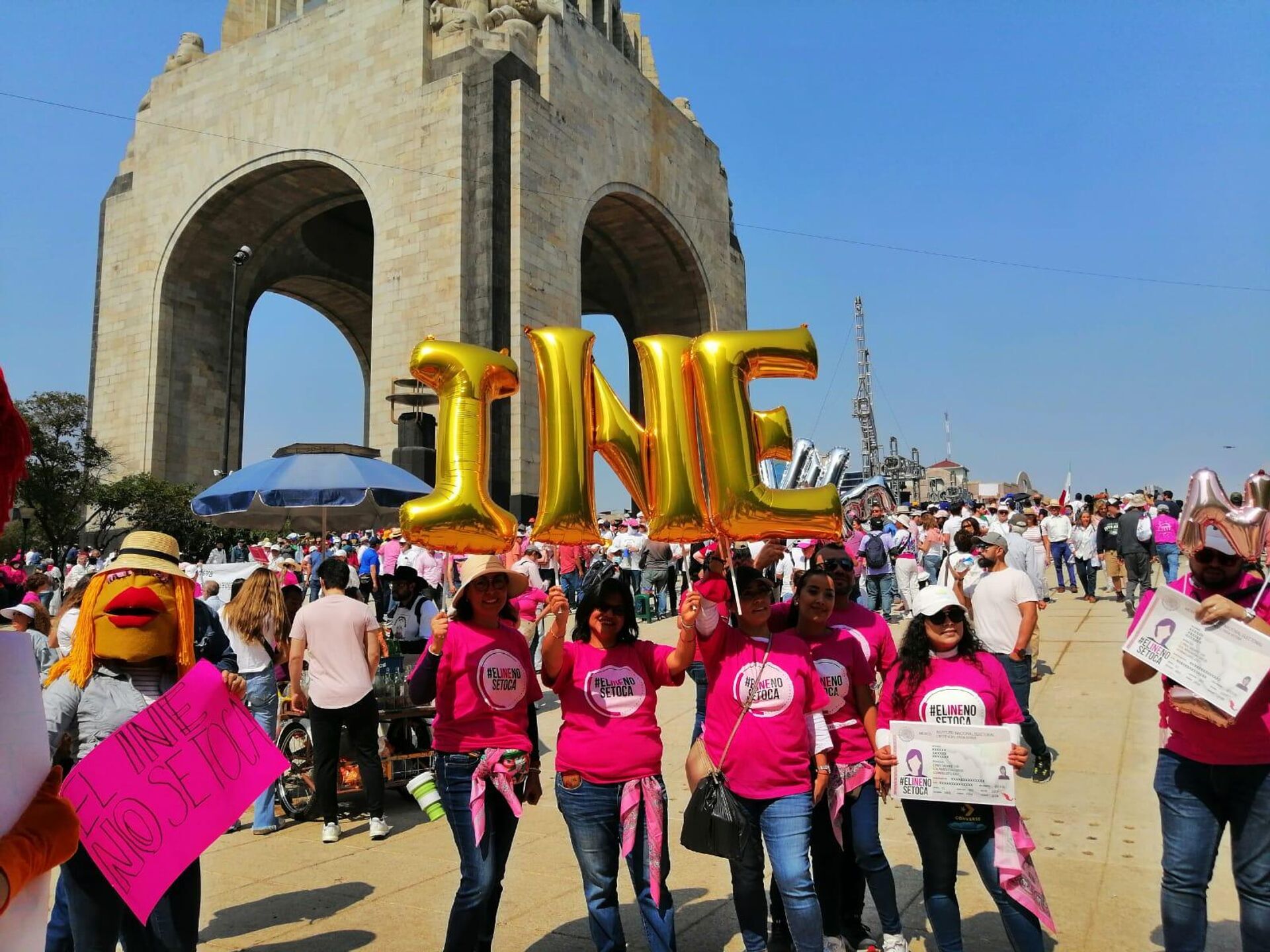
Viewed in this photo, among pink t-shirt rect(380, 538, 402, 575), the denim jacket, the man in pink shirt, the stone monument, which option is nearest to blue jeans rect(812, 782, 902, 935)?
the denim jacket

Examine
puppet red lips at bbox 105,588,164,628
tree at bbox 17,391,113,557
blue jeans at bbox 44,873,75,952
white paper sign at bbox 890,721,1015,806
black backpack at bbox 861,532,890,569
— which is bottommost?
blue jeans at bbox 44,873,75,952

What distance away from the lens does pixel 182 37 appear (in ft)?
93.0

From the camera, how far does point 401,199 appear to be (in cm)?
2327

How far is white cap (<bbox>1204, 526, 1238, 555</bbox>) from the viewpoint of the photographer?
3219mm

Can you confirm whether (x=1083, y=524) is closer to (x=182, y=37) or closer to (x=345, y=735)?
(x=345, y=735)

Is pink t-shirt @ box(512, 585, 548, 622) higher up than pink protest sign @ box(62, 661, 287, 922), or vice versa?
pink t-shirt @ box(512, 585, 548, 622)

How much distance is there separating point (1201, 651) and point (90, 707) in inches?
153

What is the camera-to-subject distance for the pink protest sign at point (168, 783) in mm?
2705

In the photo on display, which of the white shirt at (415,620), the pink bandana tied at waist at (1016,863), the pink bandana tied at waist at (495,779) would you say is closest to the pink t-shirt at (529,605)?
the pink bandana tied at waist at (495,779)

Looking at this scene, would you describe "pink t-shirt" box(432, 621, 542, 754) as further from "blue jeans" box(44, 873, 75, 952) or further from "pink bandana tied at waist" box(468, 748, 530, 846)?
"blue jeans" box(44, 873, 75, 952)

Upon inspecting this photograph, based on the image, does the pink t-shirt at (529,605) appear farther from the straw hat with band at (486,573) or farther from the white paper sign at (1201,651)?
the white paper sign at (1201,651)

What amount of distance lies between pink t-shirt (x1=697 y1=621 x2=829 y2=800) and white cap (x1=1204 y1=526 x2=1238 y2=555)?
1.53m

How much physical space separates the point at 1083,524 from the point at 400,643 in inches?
499

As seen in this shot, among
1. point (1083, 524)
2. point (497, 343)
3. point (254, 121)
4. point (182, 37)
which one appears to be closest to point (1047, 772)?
point (1083, 524)
